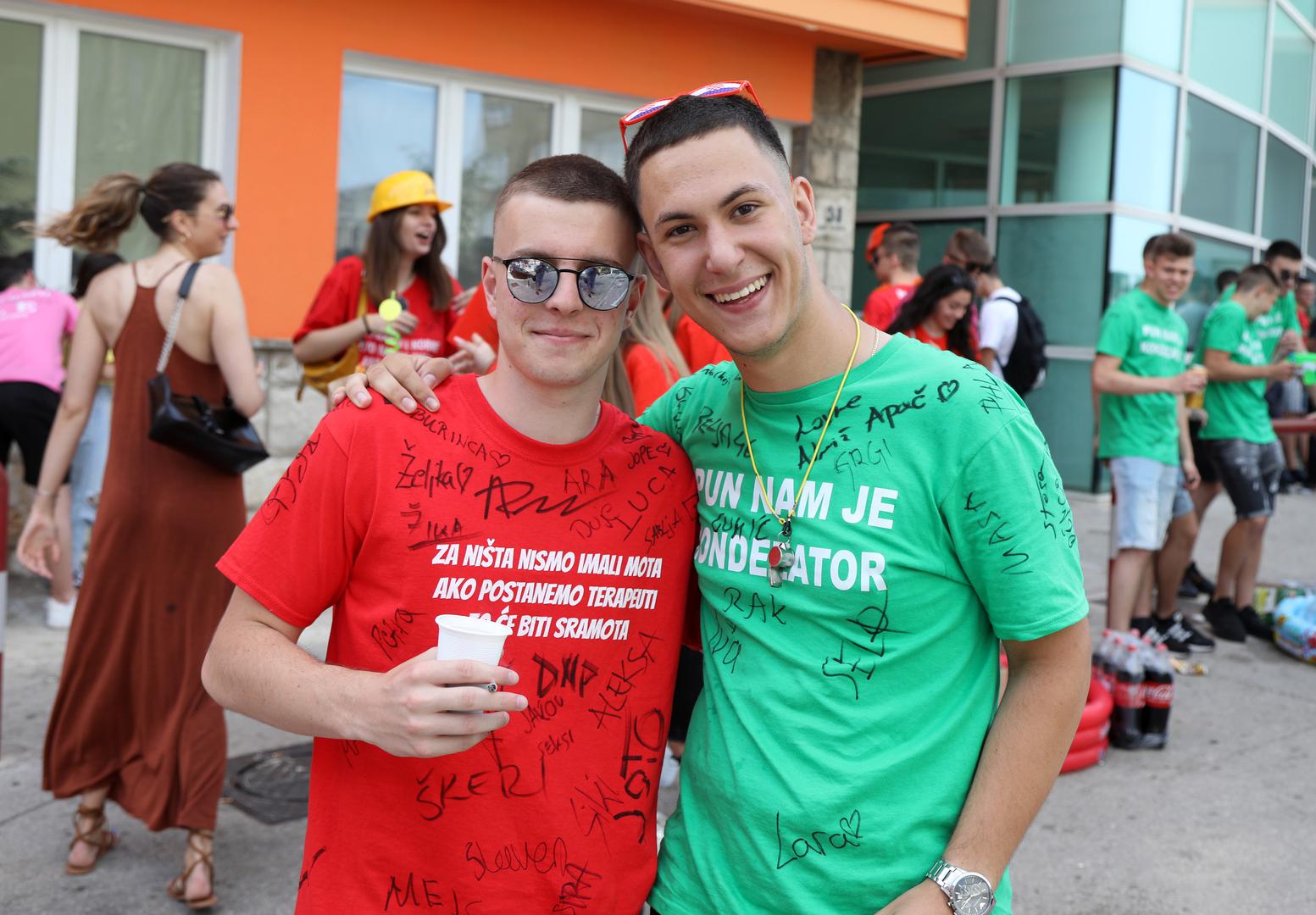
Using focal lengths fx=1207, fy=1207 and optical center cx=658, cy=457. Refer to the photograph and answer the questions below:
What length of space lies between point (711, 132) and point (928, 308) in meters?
4.35

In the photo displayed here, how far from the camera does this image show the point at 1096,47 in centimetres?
1255

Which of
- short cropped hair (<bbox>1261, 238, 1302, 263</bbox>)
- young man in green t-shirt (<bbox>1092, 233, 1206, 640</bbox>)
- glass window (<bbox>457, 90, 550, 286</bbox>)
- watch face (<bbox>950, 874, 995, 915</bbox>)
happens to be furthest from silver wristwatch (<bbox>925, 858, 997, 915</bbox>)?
short cropped hair (<bbox>1261, 238, 1302, 263</bbox>)

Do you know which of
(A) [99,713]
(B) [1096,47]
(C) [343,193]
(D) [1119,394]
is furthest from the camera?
(B) [1096,47]

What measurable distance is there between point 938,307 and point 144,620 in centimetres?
390

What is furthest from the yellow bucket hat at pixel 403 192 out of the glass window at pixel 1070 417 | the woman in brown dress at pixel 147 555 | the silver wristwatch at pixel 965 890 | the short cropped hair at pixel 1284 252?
the glass window at pixel 1070 417

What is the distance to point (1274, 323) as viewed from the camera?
8328 mm

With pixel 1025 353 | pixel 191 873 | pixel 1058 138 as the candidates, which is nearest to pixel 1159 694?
pixel 1025 353

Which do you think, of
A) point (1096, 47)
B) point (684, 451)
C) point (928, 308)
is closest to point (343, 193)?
point (928, 308)

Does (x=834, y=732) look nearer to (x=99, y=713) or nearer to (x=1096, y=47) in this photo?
(x=99, y=713)

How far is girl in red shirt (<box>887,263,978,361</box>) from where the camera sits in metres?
5.95

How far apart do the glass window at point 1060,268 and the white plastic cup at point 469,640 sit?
12.0 meters

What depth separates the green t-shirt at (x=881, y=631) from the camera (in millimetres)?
1764

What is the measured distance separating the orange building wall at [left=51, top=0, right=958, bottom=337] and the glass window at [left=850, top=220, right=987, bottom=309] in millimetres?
5513

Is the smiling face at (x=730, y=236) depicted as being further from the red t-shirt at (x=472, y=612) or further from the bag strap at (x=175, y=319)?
the bag strap at (x=175, y=319)
